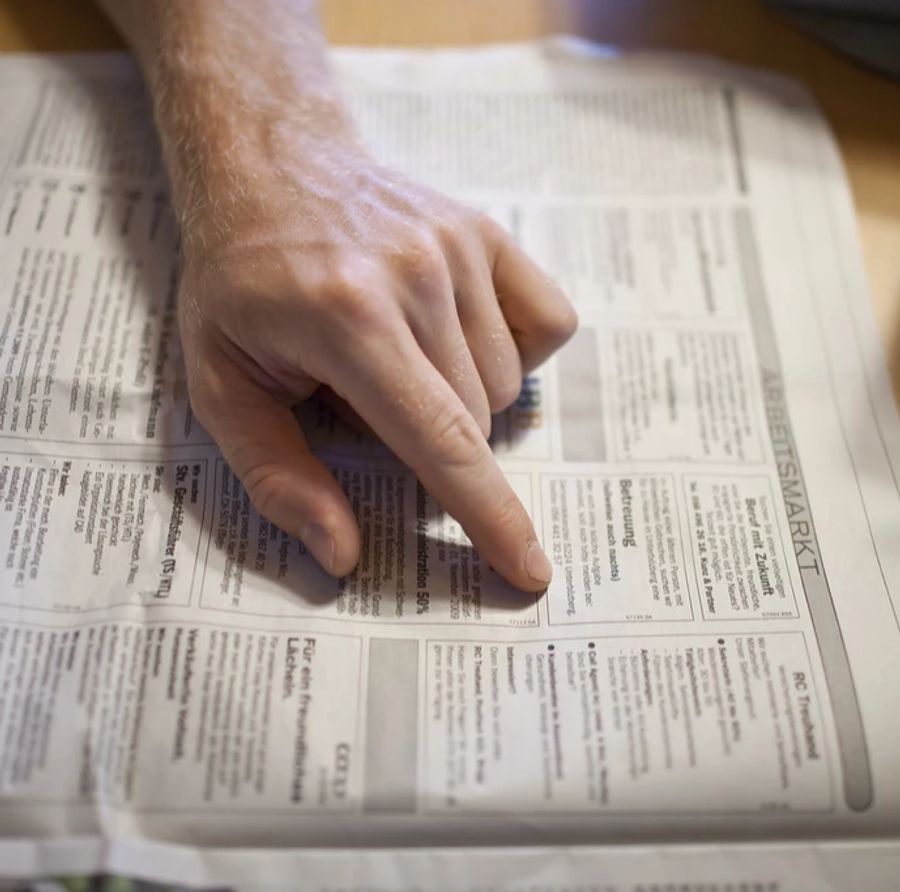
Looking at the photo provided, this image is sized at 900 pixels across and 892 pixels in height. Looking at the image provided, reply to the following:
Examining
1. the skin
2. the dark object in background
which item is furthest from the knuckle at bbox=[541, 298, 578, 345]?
the dark object in background

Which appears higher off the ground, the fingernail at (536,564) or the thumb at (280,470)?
the thumb at (280,470)

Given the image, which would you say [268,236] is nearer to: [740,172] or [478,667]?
[478,667]

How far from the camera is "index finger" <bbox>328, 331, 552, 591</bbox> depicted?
18.2 inches

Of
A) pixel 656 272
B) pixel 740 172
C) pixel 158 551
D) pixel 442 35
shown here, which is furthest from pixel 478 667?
pixel 442 35

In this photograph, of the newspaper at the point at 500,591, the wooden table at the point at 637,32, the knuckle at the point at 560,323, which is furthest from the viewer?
the wooden table at the point at 637,32

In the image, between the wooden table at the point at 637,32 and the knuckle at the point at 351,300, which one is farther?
the wooden table at the point at 637,32

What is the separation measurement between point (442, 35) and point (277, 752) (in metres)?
0.59

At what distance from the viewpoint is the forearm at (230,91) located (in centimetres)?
55

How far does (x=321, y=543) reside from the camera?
477 millimetres

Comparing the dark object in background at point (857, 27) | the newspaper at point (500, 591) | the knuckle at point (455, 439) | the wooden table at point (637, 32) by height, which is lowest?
the newspaper at point (500, 591)

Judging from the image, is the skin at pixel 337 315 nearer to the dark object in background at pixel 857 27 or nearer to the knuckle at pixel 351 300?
the knuckle at pixel 351 300

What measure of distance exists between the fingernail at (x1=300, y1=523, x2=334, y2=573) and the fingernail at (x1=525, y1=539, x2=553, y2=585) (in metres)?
0.10

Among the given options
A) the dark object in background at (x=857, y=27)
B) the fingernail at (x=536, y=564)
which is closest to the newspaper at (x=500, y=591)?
the fingernail at (x=536, y=564)

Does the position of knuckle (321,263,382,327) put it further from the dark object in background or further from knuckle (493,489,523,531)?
the dark object in background
